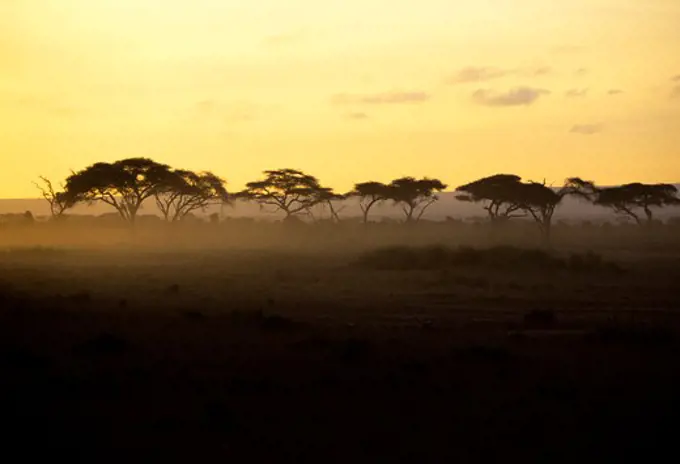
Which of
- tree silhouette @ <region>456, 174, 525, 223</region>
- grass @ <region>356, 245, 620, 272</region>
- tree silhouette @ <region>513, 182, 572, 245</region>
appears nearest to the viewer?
grass @ <region>356, 245, 620, 272</region>

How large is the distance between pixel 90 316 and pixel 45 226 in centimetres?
7198

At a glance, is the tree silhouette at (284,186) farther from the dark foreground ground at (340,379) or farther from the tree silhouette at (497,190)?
the dark foreground ground at (340,379)

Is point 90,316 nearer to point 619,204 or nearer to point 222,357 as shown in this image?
point 222,357

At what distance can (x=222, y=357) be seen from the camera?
13.6 meters

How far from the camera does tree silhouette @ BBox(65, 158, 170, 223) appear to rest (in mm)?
70250

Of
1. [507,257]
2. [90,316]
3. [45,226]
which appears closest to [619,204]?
[507,257]

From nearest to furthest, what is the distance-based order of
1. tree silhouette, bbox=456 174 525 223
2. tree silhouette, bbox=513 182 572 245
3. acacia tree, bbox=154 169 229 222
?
tree silhouette, bbox=513 182 572 245 < tree silhouette, bbox=456 174 525 223 < acacia tree, bbox=154 169 229 222

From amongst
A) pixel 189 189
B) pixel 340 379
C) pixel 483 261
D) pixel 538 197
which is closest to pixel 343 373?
pixel 340 379

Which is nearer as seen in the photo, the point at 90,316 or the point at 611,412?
the point at 611,412

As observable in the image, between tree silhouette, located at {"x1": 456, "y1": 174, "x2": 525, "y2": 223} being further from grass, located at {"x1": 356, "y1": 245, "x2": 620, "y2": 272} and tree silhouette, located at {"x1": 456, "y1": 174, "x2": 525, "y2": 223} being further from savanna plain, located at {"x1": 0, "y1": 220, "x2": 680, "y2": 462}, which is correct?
savanna plain, located at {"x1": 0, "y1": 220, "x2": 680, "y2": 462}

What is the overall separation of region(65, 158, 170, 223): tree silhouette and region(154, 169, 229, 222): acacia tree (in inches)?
45.6

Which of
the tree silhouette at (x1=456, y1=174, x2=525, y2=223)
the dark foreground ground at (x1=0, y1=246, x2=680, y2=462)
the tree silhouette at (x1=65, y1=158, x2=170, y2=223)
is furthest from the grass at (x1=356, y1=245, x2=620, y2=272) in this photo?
the tree silhouette at (x1=65, y1=158, x2=170, y2=223)

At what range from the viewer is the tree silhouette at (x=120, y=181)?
70.2 meters

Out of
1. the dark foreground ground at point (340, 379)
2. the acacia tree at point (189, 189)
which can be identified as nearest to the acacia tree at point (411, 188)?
the acacia tree at point (189, 189)
